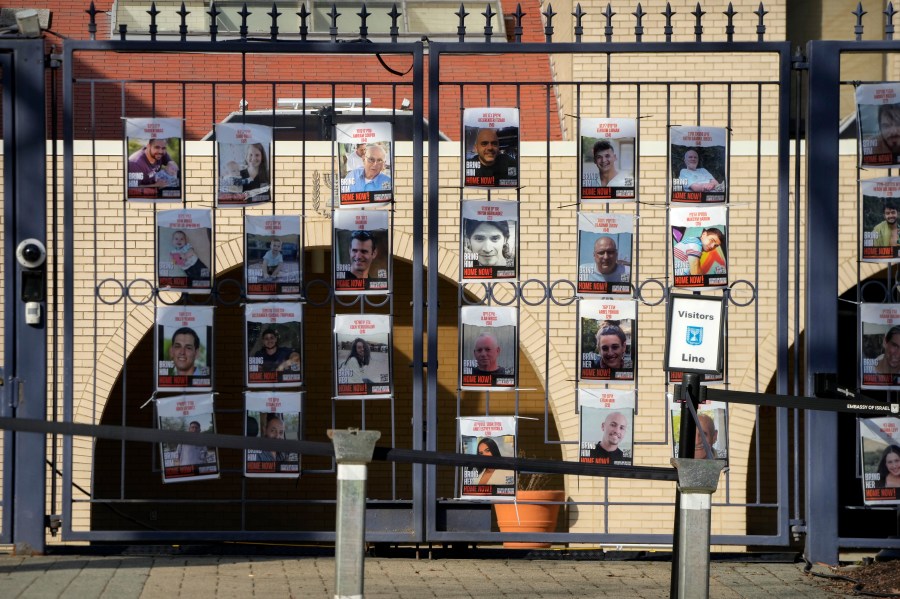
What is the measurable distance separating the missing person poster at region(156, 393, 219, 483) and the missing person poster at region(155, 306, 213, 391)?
8cm

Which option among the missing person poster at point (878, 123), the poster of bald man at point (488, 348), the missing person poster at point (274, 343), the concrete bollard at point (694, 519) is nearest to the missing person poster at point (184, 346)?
the missing person poster at point (274, 343)

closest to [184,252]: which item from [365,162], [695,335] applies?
[365,162]

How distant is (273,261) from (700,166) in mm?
2416

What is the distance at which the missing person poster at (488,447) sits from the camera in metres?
6.52

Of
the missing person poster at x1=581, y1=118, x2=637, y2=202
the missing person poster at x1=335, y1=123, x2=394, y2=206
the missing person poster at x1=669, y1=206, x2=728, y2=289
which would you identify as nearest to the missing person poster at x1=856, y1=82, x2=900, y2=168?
the missing person poster at x1=669, y1=206, x2=728, y2=289

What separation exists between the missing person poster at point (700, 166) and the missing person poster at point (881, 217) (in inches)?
Answer: 31.5

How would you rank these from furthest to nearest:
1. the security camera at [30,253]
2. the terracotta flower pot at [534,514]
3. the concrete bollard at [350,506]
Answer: the terracotta flower pot at [534,514] → the security camera at [30,253] → the concrete bollard at [350,506]

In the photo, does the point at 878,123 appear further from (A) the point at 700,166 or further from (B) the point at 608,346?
(B) the point at 608,346

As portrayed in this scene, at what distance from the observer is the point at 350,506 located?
4367 mm

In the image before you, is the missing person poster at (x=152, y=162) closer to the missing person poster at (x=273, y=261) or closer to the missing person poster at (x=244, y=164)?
the missing person poster at (x=244, y=164)

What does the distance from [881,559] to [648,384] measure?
6.05 metres

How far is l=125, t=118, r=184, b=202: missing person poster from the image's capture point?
21.4ft

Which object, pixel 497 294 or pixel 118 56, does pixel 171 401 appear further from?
pixel 118 56

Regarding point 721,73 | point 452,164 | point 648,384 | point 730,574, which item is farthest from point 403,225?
point 730,574
